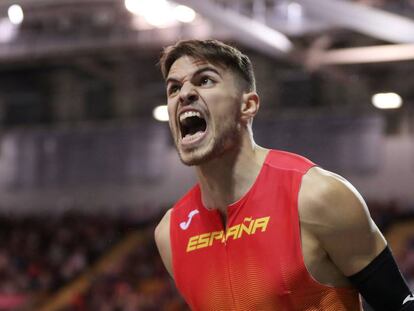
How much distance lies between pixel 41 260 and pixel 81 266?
37.2 inches

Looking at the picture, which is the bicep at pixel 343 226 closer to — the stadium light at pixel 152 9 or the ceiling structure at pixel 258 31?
the ceiling structure at pixel 258 31

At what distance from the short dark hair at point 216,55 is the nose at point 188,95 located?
123 mm

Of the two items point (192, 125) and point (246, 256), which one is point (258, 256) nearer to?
point (246, 256)

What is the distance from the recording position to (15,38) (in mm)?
15547

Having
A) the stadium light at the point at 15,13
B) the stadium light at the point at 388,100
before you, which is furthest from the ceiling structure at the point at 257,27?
the stadium light at the point at 388,100

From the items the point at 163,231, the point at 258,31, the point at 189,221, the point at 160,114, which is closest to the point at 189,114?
the point at 189,221

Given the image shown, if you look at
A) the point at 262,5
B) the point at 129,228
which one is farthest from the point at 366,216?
the point at 129,228

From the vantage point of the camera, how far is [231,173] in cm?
287

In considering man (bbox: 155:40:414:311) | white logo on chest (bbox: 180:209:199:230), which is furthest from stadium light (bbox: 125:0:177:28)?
man (bbox: 155:40:414:311)

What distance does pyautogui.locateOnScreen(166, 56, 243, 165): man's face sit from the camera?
9.00ft

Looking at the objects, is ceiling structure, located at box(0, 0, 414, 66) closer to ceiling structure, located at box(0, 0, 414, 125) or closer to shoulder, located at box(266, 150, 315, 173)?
ceiling structure, located at box(0, 0, 414, 125)

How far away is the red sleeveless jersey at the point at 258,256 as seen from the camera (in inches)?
104

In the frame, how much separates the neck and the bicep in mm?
352

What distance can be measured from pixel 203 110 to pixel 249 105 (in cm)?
21
